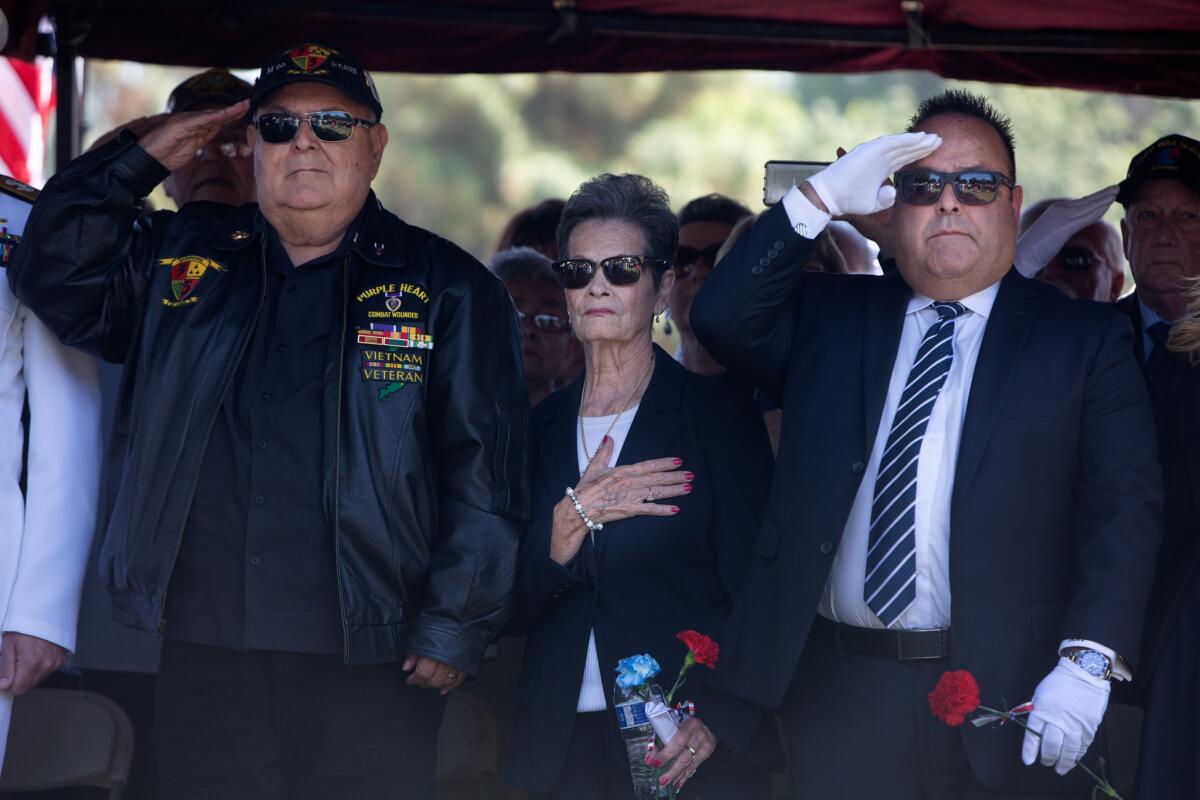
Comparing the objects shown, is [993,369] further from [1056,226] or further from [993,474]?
[1056,226]

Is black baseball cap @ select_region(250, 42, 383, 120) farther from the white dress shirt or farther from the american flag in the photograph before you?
the american flag

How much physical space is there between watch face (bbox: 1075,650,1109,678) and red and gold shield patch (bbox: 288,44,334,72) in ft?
7.31

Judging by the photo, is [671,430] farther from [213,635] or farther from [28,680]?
[28,680]

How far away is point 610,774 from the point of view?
351 cm

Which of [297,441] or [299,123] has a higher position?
[299,123]

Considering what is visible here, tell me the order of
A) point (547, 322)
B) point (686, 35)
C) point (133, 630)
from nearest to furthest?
point (133, 630)
point (547, 322)
point (686, 35)

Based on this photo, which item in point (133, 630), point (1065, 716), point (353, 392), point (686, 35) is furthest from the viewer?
point (686, 35)

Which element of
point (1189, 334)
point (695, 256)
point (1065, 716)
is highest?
point (695, 256)

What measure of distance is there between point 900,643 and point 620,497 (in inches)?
31.5

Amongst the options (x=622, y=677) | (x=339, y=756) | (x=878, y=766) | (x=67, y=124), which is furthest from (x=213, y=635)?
(x=67, y=124)

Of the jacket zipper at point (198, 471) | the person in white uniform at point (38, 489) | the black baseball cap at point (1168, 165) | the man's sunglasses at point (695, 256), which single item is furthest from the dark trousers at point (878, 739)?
the man's sunglasses at point (695, 256)

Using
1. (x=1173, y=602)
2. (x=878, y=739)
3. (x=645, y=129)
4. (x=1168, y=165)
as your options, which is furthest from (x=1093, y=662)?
(x=645, y=129)

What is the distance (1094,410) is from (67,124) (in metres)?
3.97

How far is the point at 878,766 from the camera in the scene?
3195mm
